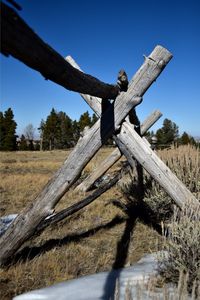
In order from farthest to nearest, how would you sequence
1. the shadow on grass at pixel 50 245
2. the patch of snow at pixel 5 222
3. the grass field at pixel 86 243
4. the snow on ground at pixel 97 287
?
the patch of snow at pixel 5 222 < the shadow on grass at pixel 50 245 < the grass field at pixel 86 243 < the snow on ground at pixel 97 287

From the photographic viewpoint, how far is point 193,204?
10.9 feet

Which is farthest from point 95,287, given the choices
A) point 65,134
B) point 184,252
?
point 65,134

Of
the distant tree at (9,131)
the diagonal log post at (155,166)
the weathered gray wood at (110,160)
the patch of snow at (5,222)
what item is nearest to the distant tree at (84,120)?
the distant tree at (9,131)

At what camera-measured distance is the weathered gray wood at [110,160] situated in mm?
6730

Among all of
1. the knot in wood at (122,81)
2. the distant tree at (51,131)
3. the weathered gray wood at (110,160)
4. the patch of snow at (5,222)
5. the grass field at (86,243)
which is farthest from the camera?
the distant tree at (51,131)

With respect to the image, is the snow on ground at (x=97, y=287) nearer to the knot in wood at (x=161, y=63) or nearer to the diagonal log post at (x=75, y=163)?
the diagonal log post at (x=75, y=163)

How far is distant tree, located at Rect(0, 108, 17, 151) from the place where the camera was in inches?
1771

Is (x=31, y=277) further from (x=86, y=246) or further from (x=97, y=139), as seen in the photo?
(x=97, y=139)

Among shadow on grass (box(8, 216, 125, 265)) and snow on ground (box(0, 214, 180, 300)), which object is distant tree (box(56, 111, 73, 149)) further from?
snow on ground (box(0, 214, 180, 300))

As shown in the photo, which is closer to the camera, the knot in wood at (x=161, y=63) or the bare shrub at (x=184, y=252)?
the bare shrub at (x=184, y=252)

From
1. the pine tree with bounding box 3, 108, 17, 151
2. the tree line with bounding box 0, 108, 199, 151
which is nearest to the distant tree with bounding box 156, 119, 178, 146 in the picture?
the tree line with bounding box 0, 108, 199, 151

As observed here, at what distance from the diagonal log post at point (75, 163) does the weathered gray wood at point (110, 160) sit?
10.5 feet

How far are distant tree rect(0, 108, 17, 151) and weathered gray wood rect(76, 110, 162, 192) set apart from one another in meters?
39.1

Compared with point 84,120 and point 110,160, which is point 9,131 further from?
point 110,160
